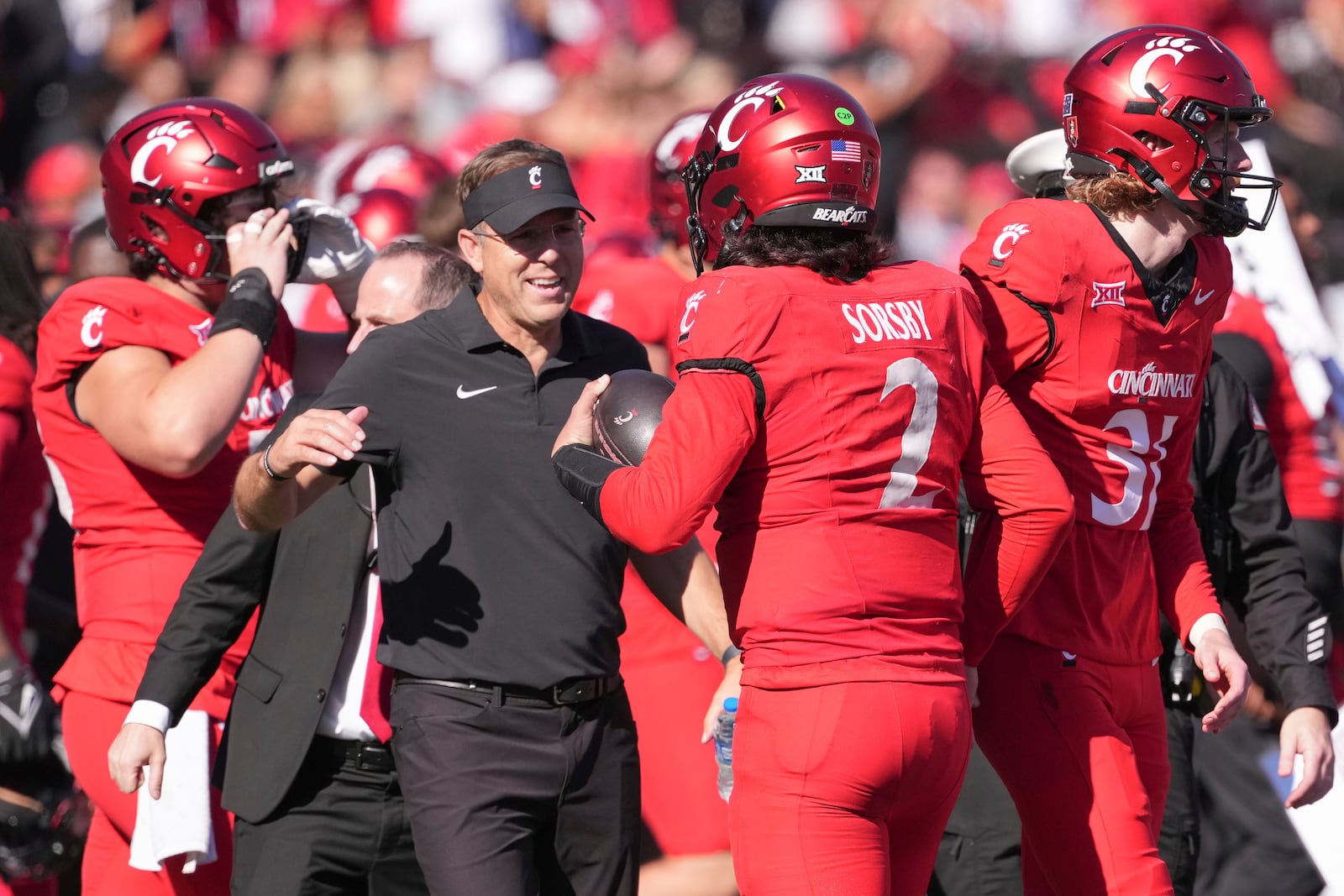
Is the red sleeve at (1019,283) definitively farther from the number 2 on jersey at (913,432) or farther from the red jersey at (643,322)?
the red jersey at (643,322)

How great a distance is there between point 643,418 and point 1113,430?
113 cm

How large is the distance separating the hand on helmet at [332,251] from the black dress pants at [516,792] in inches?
64.5

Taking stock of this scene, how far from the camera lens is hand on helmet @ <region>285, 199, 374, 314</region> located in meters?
4.94

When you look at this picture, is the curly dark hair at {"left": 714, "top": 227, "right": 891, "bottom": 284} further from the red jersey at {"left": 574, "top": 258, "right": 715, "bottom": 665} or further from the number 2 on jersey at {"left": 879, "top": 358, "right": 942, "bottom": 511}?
the red jersey at {"left": 574, "top": 258, "right": 715, "bottom": 665}

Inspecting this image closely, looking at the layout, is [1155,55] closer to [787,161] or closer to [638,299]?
[787,161]

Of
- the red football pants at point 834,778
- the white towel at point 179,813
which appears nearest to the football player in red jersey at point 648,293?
the white towel at point 179,813

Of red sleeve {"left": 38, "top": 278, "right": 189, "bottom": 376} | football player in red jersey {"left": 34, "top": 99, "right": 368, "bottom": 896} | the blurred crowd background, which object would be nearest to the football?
football player in red jersey {"left": 34, "top": 99, "right": 368, "bottom": 896}

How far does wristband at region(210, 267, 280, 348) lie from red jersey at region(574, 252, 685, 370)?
1.33m

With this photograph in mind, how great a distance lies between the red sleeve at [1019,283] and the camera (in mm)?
3664

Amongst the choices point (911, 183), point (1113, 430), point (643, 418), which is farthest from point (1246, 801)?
point (911, 183)

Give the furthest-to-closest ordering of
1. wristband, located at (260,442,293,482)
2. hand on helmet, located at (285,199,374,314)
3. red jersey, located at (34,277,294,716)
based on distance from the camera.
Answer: hand on helmet, located at (285,199,374,314)
red jersey, located at (34,277,294,716)
wristband, located at (260,442,293,482)

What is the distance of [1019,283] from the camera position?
3680mm

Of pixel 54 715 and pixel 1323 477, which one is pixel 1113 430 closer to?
pixel 1323 477

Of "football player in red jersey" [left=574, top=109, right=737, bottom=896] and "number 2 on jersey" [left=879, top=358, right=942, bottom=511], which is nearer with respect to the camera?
"number 2 on jersey" [left=879, top=358, right=942, bottom=511]
